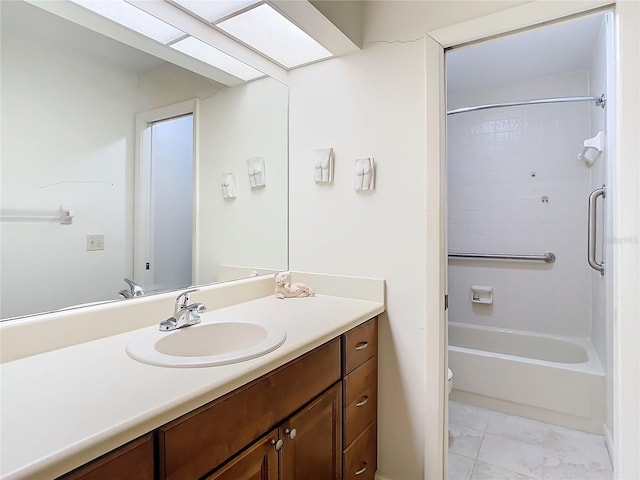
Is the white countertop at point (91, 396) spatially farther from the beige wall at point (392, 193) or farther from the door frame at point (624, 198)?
the door frame at point (624, 198)

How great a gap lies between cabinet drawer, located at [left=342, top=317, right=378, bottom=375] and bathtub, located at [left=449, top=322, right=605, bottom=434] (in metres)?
1.13

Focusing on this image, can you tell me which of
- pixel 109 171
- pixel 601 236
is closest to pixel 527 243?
pixel 601 236

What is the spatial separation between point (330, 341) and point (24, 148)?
3.78 ft

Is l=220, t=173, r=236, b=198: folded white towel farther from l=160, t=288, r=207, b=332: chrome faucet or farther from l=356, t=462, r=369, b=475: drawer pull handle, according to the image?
l=356, t=462, r=369, b=475: drawer pull handle

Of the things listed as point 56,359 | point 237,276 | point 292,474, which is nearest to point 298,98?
point 237,276

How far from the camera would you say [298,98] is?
189cm

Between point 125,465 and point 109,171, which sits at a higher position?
point 109,171

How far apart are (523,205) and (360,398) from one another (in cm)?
229

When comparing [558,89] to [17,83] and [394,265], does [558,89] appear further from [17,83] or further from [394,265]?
[17,83]

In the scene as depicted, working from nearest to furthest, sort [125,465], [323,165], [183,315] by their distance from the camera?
[125,465], [183,315], [323,165]

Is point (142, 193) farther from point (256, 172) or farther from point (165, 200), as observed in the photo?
point (256, 172)

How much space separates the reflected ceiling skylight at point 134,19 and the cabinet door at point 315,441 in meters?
1.52

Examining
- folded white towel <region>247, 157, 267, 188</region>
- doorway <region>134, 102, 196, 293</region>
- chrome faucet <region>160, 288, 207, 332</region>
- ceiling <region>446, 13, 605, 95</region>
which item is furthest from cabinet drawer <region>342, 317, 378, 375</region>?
ceiling <region>446, 13, 605, 95</region>

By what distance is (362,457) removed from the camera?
1.50 m
